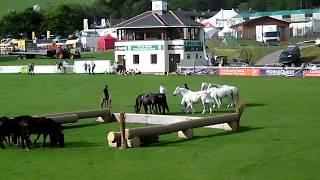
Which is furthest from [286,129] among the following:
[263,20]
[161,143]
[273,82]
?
[263,20]

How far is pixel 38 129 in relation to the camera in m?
22.2

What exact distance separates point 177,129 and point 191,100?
9.49 meters

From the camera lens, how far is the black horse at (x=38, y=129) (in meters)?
22.0

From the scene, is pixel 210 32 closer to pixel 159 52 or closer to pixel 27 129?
pixel 159 52

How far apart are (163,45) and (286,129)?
51504 mm

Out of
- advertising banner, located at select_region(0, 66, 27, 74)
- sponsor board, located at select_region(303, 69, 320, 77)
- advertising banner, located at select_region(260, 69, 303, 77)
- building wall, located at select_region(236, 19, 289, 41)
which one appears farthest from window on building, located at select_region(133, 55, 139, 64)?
building wall, located at select_region(236, 19, 289, 41)

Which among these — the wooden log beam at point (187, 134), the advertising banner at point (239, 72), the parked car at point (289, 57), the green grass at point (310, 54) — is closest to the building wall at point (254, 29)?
the green grass at point (310, 54)

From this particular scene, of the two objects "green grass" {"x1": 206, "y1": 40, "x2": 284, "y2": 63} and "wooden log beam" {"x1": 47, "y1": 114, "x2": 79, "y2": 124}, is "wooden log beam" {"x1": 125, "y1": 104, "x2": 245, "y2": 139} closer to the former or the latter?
"wooden log beam" {"x1": 47, "y1": 114, "x2": 79, "y2": 124}

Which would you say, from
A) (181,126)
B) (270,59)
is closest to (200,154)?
(181,126)

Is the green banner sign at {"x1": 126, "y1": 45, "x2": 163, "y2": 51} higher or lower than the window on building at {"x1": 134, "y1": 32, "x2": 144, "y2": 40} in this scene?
lower

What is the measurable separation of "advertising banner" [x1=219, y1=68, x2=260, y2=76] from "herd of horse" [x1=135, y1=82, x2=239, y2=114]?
31913 mm

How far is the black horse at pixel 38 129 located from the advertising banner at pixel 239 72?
46583 mm

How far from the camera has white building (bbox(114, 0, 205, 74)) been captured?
251ft

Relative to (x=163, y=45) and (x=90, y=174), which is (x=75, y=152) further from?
(x=163, y=45)
